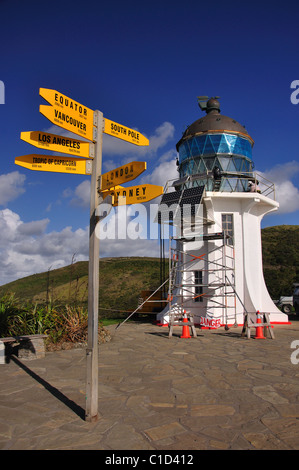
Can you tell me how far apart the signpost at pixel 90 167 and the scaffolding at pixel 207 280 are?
10.1 meters

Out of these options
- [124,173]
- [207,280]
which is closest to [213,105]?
[207,280]

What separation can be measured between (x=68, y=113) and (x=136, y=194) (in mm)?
1362

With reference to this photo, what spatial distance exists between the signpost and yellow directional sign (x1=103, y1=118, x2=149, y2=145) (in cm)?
7

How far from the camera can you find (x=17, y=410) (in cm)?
472

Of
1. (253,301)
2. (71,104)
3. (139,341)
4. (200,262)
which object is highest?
(71,104)

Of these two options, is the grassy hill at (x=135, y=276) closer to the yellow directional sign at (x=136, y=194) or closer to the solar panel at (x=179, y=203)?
the solar panel at (x=179, y=203)

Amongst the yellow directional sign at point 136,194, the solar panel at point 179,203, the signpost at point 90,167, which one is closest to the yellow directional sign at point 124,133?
the signpost at point 90,167

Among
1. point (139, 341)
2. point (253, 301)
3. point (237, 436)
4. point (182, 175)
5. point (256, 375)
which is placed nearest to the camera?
point (237, 436)

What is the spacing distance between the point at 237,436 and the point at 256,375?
9.88 feet

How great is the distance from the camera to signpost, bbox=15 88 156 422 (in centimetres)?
427

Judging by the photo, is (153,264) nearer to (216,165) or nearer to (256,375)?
(216,165)

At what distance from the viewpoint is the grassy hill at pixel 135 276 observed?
3578cm

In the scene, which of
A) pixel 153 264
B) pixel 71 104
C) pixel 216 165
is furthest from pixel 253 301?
pixel 153 264
